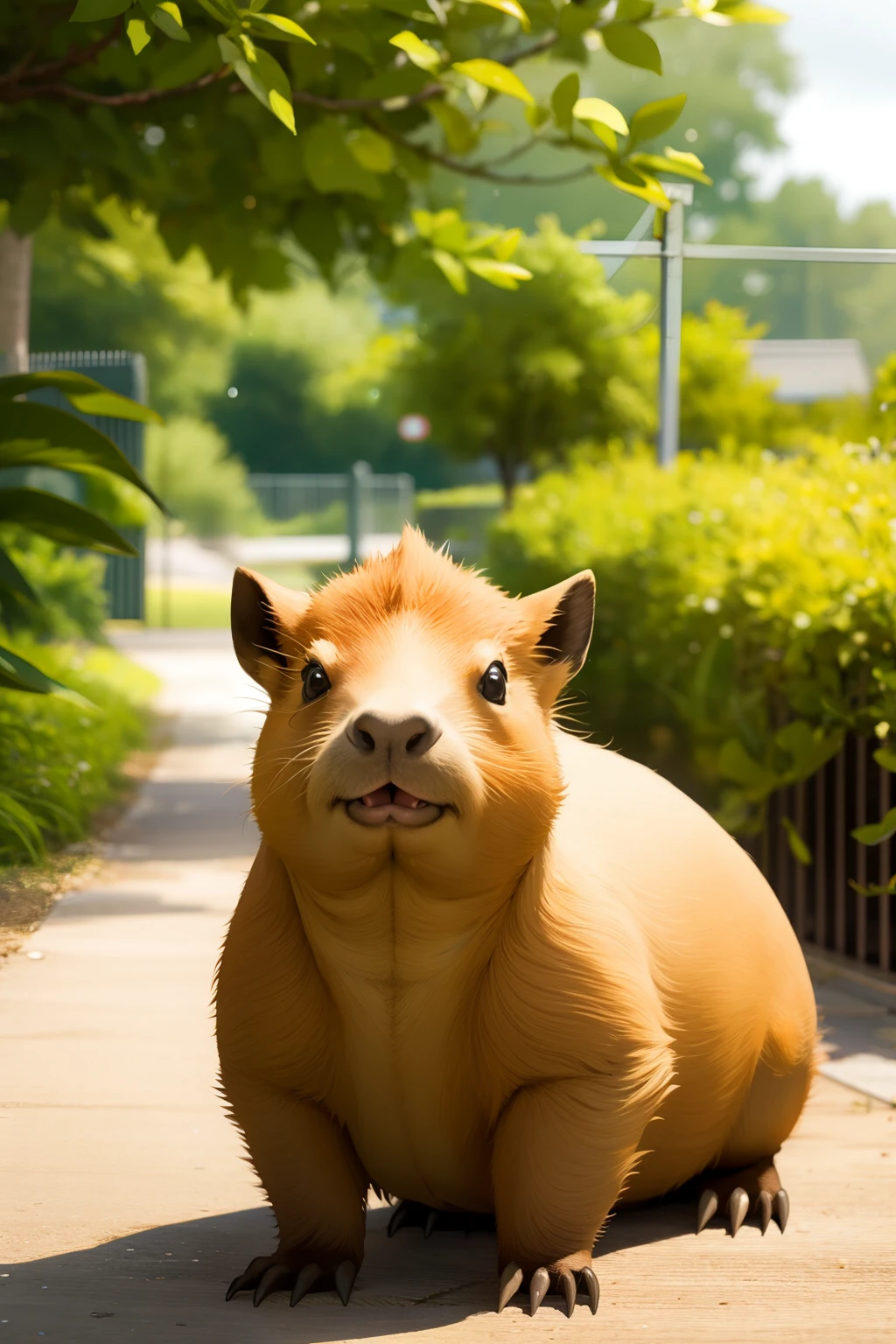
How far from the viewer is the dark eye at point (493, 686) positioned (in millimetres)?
2340

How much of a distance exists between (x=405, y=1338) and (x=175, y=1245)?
1.71 ft

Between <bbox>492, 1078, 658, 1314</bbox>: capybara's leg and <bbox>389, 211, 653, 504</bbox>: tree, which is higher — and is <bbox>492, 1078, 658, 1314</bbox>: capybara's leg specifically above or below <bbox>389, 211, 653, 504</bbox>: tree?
below

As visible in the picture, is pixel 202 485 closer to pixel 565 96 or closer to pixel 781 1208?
pixel 565 96

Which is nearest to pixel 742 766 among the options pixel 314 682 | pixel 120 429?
pixel 314 682

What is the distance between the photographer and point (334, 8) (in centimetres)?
452

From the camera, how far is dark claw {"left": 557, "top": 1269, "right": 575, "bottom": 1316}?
7.90 ft

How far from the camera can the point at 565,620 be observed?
8.24ft

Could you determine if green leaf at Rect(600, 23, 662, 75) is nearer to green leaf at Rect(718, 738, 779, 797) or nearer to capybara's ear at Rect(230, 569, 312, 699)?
capybara's ear at Rect(230, 569, 312, 699)

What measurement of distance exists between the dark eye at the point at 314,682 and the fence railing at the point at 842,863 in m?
2.94

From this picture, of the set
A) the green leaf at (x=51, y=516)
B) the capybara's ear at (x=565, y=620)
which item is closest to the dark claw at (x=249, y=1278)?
the capybara's ear at (x=565, y=620)

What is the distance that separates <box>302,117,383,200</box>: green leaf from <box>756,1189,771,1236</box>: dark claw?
2.74 m

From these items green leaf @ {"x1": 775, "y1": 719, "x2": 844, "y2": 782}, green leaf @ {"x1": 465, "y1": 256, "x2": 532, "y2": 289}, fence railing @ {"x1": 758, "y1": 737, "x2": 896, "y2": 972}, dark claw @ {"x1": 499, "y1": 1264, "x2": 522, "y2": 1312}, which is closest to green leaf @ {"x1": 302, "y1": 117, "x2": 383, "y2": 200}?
green leaf @ {"x1": 465, "y1": 256, "x2": 532, "y2": 289}

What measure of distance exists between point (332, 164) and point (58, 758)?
245 cm

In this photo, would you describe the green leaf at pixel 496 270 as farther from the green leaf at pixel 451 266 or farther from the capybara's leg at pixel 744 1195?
the capybara's leg at pixel 744 1195
